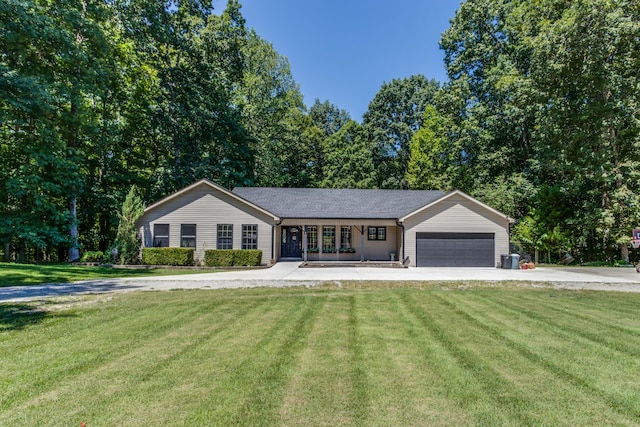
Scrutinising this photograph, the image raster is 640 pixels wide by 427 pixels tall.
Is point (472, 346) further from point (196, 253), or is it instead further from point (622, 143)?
point (622, 143)

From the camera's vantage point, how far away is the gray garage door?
19.2 meters

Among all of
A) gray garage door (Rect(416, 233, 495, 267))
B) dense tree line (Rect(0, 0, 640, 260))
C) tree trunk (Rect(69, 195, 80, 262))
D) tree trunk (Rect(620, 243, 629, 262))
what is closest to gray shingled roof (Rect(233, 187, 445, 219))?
gray garage door (Rect(416, 233, 495, 267))

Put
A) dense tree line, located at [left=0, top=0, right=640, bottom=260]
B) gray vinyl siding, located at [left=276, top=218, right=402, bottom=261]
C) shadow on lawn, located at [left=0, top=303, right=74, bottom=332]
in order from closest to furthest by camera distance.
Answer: shadow on lawn, located at [left=0, top=303, right=74, bottom=332] < dense tree line, located at [left=0, top=0, right=640, bottom=260] < gray vinyl siding, located at [left=276, top=218, right=402, bottom=261]

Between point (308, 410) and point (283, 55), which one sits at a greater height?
point (283, 55)

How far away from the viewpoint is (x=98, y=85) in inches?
813

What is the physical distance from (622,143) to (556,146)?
321 centimetres

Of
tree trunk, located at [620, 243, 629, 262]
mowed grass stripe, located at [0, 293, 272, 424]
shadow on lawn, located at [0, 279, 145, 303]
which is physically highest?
tree trunk, located at [620, 243, 629, 262]

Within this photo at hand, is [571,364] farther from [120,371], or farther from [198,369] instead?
[120,371]

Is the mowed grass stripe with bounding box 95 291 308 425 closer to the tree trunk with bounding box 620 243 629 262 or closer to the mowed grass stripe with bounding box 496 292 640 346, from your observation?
the mowed grass stripe with bounding box 496 292 640 346

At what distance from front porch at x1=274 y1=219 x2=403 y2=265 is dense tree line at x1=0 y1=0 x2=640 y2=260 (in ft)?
28.6

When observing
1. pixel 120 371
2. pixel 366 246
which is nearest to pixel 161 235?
pixel 366 246

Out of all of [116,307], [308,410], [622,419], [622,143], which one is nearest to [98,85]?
[116,307]

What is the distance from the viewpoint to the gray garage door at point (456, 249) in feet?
63.0

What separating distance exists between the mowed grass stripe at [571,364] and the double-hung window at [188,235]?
15.4 meters
